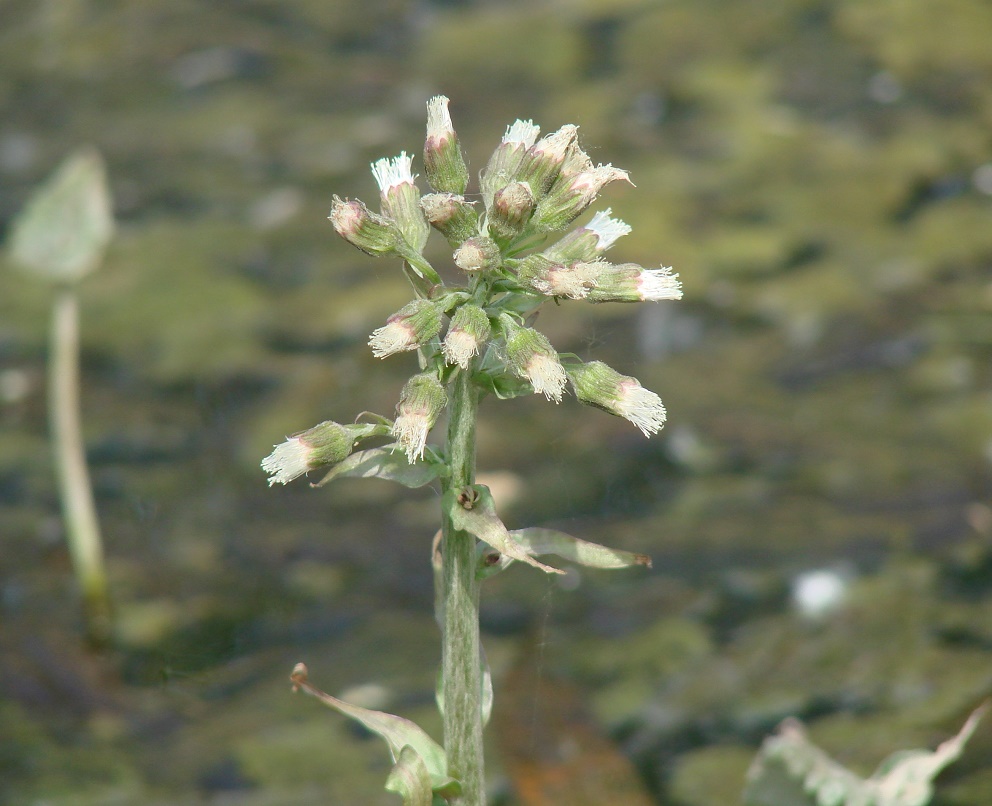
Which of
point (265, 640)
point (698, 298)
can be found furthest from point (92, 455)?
point (698, 298)

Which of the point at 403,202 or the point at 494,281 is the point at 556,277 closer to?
the point at 494,281

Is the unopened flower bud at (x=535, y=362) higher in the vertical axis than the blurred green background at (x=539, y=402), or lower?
lower

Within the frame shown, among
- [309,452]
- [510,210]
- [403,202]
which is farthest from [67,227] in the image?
[510,210]

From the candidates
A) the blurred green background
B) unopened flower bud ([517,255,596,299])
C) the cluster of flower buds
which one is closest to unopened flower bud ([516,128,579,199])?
the cluster of flower buds

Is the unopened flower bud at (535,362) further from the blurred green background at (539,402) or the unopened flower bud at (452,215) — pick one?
the blurred green background at (539,402)

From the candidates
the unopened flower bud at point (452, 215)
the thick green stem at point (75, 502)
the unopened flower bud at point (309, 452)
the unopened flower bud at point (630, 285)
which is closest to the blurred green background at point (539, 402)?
the thick green stem at point (75, 502)

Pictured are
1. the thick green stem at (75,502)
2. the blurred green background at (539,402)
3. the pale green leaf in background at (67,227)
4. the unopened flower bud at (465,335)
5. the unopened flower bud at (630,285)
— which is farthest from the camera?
the pale green leaf in background at (67,227)

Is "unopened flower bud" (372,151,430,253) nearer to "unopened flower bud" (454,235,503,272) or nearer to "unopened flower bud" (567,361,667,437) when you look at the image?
"unopened flower bud" (454,235,503,272)

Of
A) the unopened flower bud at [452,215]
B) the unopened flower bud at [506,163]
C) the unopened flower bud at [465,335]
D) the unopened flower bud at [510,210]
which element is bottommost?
the unopened flower bud at [465,335]
